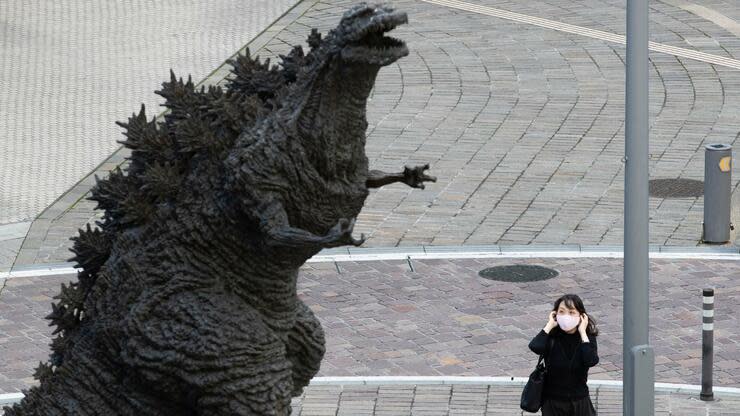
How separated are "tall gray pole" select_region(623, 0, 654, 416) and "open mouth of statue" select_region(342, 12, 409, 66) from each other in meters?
3.89

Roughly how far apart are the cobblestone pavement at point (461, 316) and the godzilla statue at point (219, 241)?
18.0 feet

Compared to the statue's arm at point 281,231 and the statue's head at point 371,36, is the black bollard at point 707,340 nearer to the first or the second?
the statue's arm at point 281,231

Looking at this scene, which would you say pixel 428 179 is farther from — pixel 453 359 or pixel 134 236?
pixel 453 359

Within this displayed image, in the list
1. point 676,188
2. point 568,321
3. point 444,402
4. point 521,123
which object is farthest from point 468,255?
point 568,321

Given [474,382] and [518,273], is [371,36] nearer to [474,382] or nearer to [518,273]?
[474,382]

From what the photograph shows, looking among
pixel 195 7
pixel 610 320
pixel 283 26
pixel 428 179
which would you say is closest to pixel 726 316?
pixel 610 320

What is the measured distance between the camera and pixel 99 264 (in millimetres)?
7500

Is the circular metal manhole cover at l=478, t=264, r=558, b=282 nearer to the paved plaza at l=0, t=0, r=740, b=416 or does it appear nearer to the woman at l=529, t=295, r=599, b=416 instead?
the paved plaza at l=0, t=0, r=740, b=416

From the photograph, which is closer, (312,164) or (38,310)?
(312,164)

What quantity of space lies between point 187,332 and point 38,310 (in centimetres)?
768

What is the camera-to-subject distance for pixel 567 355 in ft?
34.1

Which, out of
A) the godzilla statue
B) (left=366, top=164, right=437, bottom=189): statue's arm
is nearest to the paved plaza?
the godzilla statue

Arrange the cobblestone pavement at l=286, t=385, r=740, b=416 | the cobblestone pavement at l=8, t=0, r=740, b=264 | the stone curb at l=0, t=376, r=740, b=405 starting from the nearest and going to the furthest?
the cobblestone pavement at l=286, t=385, r=740, b=416
the stone curb at l=0, t=376, r=740, b=405
the cobblestone pavement at l=8, t=0, r=740, b=264

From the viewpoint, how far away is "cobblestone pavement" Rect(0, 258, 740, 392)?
42.0 ft
